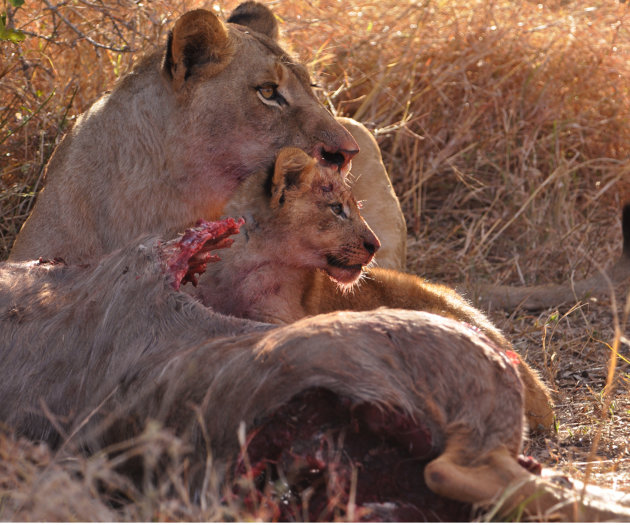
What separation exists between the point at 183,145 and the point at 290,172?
440mm

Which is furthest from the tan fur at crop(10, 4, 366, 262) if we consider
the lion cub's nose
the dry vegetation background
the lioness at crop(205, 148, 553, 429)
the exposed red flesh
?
the exposed red flesh

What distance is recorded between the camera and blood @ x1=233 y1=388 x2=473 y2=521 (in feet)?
6.29

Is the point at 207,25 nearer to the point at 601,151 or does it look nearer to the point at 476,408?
the point at 476,408

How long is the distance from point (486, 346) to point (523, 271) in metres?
3.65

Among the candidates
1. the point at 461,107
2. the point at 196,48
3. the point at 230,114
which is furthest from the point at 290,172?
the point at 461,107

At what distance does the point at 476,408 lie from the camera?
2.01m

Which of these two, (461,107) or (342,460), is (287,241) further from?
(461,107)

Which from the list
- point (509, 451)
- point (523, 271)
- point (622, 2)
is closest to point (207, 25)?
point (509, 451)

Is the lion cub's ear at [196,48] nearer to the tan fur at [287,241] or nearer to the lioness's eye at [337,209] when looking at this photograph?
the tan fur at [287,241]

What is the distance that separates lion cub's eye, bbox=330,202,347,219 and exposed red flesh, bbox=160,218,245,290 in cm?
119

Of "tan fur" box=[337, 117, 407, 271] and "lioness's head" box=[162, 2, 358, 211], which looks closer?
"lioness's head" box=[162, 2, 358, 211]

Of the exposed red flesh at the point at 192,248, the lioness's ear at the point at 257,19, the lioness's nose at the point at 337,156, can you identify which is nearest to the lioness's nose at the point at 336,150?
the lioness's nose at the point at 337,156

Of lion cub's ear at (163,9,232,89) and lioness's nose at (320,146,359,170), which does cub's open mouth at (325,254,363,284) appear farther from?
lion cub's ear at (163,9,232,89)

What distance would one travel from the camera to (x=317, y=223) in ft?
12.3
